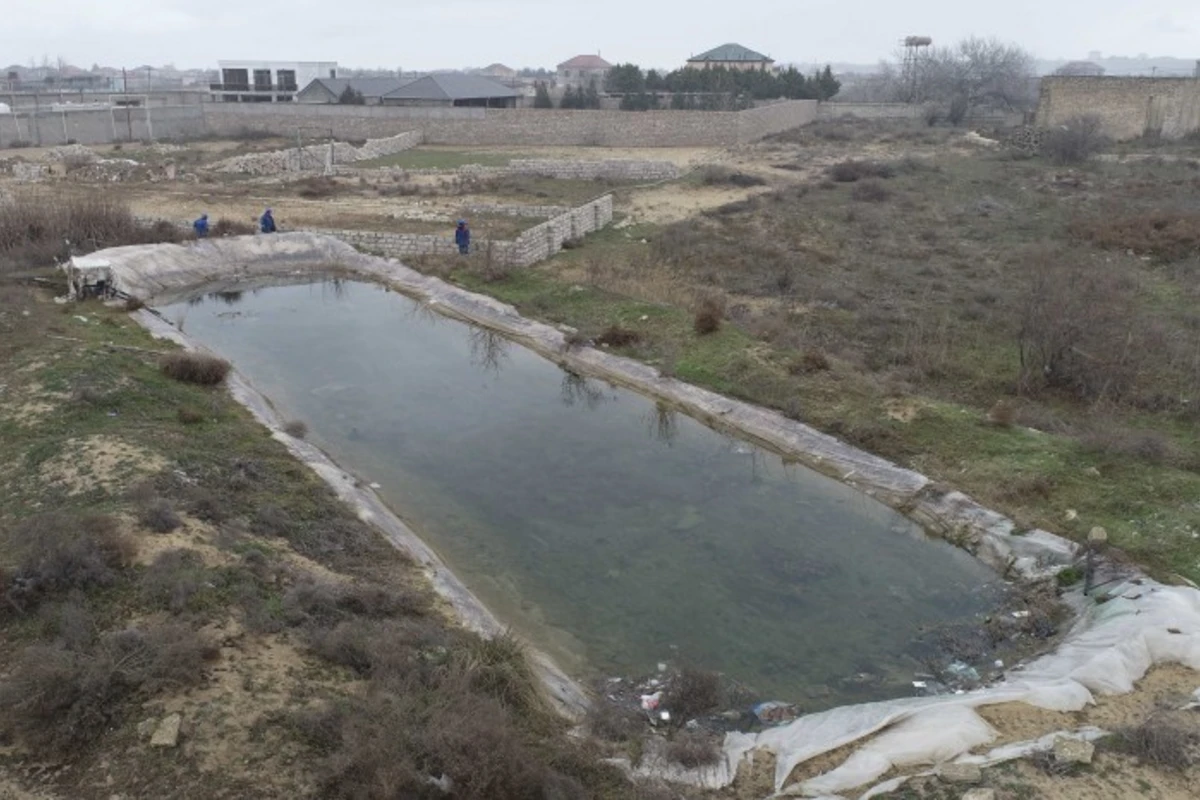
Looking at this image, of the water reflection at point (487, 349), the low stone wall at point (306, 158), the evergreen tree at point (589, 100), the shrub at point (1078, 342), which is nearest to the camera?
the shrub at point (1078, 342)

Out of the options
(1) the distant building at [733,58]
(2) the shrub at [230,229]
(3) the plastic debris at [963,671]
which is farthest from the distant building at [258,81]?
(3) the plastic debris at [963,671]

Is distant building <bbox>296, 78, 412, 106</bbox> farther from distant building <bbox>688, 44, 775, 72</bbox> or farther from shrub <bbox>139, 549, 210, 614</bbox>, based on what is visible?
shrub <bbox>139, 549, 210, 614</bbox>

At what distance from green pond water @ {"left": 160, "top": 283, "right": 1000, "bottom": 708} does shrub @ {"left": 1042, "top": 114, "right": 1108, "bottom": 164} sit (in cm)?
3165

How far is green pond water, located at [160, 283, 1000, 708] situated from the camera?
30.8 ft

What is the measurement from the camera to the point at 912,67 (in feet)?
286

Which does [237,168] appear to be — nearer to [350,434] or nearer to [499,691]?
[350,434]

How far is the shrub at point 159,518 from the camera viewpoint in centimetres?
901

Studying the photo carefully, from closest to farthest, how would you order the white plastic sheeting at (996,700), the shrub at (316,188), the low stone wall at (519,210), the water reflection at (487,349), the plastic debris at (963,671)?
the white plastic sheeting at (996,700)
the plastic debris at (963,671)
the water reflection at (487,349)
the low stone wall at (519,210)
the shrub at (316,188)

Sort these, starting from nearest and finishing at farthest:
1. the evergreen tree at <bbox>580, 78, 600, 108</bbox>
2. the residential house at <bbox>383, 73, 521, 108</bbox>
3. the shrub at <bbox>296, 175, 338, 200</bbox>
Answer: the shrub at <bbox>296, 175, 338, 200</bbox> < the residential house at <bbox>383, 73, 521, 108</bbox> < the evergreen tree at <bbox>580, 78, 600, 108</bbox>

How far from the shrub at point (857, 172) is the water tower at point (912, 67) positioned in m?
41.9

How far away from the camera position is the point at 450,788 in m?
6.02

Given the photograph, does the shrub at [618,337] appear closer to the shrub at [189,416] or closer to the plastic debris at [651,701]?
the shrub at [189,416]

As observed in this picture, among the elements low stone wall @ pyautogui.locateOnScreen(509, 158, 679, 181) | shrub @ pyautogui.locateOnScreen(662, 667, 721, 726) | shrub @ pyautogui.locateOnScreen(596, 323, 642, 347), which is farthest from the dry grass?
shrub @ pyautogui.locateOnScreen(662, 667, 721, 726)

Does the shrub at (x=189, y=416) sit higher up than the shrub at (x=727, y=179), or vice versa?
the shrub at (x=727, y=179)
